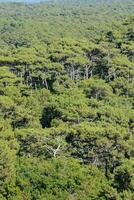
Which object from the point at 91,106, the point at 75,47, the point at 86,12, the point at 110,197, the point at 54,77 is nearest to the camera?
the point at 110,197

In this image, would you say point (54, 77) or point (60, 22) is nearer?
point (54, 77)

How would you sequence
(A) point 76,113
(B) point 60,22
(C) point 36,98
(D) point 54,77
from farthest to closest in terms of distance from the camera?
(B) point 60,22, (D) point 54,77, (C) point 36,98, (A) point 76,113

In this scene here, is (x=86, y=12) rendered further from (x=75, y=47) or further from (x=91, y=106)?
(x=91, y=106)

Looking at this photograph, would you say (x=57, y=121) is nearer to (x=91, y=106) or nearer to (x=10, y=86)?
(x=91, y=106)

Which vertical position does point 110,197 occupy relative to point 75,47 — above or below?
below

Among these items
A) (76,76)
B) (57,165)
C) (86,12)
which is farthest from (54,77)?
(86,12)

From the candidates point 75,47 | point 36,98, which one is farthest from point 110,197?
point 75,47
